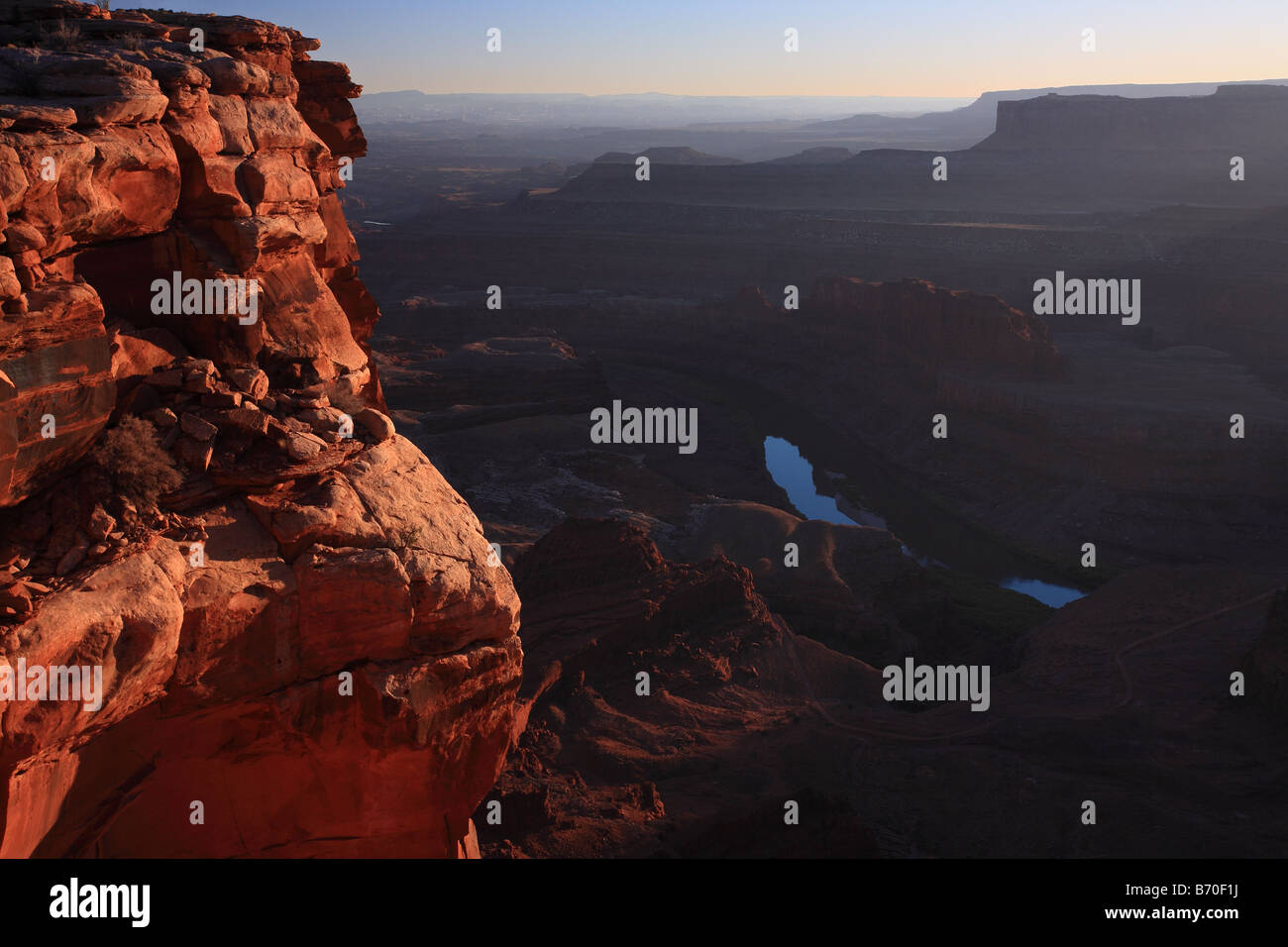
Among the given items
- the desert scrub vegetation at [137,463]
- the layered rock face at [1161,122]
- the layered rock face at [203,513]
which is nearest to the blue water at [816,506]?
the layered rock face at [203,513]

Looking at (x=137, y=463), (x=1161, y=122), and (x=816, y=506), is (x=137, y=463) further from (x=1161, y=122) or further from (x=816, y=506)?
(x=1161, y=122)

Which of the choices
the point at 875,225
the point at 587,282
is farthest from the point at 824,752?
the point at 875,225

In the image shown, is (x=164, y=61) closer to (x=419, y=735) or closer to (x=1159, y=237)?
(x=419, y=735)

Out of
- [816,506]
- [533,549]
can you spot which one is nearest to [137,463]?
[533,549]

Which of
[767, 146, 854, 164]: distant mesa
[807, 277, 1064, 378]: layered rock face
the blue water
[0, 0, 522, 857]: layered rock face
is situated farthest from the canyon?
[767, 146, 854, 164]: distant mesa

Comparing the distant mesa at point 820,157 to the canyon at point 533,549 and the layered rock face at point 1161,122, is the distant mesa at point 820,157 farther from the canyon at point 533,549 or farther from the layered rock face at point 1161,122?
the canyon at point 533,549

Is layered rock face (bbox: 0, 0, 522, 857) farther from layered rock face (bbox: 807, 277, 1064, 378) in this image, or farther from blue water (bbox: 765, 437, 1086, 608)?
layered rock face (bbox: 807, 277, 1064, 378)
